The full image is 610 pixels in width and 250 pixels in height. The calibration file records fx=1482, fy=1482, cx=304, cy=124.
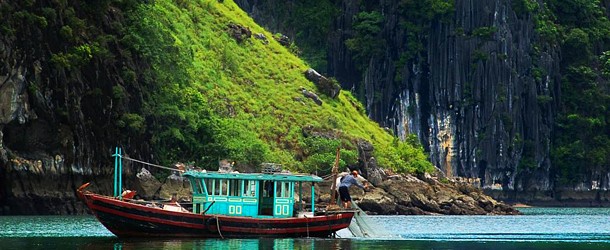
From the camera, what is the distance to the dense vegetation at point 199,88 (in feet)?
340

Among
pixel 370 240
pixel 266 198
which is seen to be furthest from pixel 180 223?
pixel 370 240

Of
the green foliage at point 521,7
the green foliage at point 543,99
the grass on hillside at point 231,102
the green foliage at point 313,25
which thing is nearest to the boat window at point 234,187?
the grass on hillside at point 231,102

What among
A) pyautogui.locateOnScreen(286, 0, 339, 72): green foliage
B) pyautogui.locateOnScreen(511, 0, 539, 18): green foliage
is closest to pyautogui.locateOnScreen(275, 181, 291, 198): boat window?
pyautogui.locateOnScreen(286, 0, 339, 72): green foliage

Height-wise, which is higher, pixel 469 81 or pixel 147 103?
pixel 469 81

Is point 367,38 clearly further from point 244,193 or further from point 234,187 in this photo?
point 234,187

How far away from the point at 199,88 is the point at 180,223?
56.5 meters

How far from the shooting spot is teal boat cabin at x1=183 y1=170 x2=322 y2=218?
68.5 m

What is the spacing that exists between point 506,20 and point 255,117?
5621 centimetres

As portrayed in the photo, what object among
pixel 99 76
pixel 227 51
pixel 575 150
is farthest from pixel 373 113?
pixel 99 76

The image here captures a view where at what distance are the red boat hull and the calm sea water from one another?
0.75m

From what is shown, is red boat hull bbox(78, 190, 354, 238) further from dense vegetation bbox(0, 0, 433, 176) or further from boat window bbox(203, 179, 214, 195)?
dense vegetation bbox(0, 0, 433, 176)

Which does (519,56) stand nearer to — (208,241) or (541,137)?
(541,137)

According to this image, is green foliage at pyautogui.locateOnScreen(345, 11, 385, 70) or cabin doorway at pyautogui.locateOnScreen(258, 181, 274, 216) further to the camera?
green foliage at pyautogui.locateOnScreen(345, 11, 385, 70)

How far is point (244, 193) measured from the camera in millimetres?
69188
